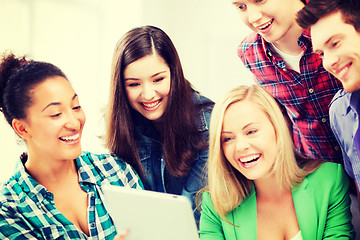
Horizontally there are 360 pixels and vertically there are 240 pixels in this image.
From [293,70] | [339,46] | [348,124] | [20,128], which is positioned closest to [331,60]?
[339,46]

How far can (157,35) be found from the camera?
4.70ft

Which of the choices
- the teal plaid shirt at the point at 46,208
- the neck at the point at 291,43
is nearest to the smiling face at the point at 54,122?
the teal plaid shirt at the point at 46,208

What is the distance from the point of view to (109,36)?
2.05 meters

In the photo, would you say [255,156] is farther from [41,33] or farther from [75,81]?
[41,33]

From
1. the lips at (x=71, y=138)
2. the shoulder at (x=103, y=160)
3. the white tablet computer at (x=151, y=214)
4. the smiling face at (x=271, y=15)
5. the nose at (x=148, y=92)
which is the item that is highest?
the smiling face at (x=271, y=15)

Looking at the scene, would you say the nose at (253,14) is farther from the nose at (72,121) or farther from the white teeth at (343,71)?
the nose at (72,121)

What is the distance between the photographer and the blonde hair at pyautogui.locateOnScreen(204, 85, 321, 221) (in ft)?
4.07

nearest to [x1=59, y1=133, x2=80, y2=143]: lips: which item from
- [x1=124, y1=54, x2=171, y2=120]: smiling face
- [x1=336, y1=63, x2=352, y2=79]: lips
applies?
[x1=124, y1=54, x2=171, y2=120]: smiling face

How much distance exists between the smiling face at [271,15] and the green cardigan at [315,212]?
0.44 metres

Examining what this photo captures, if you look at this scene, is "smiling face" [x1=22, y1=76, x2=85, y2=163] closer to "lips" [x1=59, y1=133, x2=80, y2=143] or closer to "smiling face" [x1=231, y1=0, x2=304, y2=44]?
"lips" [x1=59, y1=133, x2=80, y2=143]

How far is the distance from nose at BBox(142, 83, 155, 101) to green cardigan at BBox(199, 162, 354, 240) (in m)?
0.42

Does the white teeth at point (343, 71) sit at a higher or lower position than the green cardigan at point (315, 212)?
higher

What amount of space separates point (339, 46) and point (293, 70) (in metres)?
0.37

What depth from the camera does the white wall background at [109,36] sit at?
199cm
